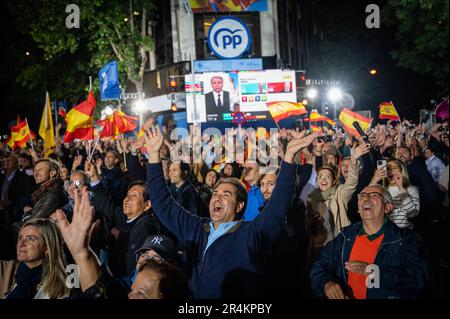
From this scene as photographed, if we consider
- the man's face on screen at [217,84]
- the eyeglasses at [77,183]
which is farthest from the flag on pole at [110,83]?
the man's face on screen at [217,84]

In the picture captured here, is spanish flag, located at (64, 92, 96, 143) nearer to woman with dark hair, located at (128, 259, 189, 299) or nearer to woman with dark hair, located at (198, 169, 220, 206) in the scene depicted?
woman with dark hair, located at (198, 169, 220, 206)

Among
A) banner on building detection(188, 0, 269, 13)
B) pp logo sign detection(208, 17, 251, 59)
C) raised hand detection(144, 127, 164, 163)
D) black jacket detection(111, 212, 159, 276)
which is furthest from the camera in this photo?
banner on building detection(188, 0, 269, 13)

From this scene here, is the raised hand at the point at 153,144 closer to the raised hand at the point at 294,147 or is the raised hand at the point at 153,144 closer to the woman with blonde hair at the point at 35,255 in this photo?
the woman with blonde hair at the point at 35,255

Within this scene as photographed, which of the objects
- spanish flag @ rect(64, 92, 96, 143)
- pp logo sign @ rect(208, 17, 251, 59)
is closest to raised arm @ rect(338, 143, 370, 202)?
spanish flag @ rect(64, 92, 96, 143)

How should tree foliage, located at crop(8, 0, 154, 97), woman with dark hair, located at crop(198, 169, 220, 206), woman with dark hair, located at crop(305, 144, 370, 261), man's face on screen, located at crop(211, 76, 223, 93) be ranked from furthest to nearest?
man's face on screen, located at crop(211, 76, 223, 93) → tree foliage, located at crop(8, 0, 154, 97) → woman with dark hair, located at crop(198, 169, 220, 206) → woman with dark hair, located at crop(305, 144, 370, 261)

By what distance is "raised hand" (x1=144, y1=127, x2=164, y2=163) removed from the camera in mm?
4039

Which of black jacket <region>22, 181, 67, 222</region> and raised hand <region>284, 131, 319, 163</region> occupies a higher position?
raised hand <region>284, 131, 319, 163</region>

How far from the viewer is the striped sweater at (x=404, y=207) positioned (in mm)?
5438

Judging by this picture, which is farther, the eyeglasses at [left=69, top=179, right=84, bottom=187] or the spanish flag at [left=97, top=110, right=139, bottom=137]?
the spanish flag at [left=97, top=110, right=139, bottom=137]

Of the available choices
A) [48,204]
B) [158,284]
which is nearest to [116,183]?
[48,204]

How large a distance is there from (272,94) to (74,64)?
1081 cm

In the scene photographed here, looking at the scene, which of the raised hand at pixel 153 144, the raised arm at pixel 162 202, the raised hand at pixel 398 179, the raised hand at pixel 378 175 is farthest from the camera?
the raised hand at pixel 398 179

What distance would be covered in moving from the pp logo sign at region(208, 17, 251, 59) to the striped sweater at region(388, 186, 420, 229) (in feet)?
65.3

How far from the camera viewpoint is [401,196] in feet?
19.1
